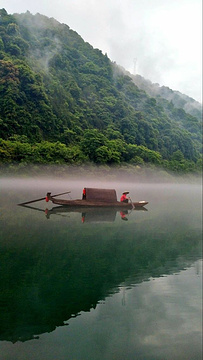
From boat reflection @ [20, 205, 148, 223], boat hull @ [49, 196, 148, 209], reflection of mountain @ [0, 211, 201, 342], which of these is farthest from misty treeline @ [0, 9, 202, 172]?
boat reflection @ [20, 205, 148, 223]

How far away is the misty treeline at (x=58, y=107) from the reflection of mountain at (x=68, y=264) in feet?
3.89

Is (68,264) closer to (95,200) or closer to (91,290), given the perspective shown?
(91,290)

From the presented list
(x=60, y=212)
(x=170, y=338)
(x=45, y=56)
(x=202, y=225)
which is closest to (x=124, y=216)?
(x=60, y=212)

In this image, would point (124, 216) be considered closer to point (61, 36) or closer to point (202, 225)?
point (202, 225)

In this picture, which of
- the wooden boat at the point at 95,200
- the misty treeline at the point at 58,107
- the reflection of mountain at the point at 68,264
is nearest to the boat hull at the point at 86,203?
the wooden boat at the point at 95,200

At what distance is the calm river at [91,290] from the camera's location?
69.3 inches

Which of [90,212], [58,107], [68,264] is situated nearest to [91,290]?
[68,264]

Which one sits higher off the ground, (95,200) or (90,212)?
(95,200)

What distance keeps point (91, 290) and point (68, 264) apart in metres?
0.69

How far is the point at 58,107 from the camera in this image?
4344 millimetres

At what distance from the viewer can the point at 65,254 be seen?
3.44 metres

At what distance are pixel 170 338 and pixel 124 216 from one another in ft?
14.1

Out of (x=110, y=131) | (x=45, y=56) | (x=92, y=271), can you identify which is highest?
(x=45, y=56)

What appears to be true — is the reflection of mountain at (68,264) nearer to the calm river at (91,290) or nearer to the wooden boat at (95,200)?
the calm river at (91,290)
